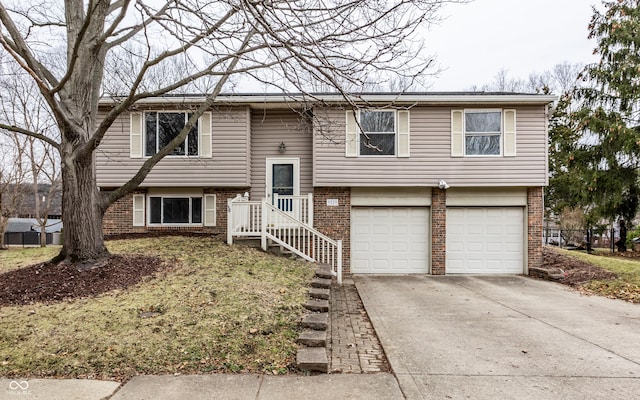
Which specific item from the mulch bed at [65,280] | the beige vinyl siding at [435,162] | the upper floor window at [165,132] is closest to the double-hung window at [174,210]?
the upper floor window at [165,132]

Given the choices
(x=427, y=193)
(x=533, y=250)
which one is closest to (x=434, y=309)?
(x=427, y=193)

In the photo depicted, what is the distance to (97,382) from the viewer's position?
363 cm

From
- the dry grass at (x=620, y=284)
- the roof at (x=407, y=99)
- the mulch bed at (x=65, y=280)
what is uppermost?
the roof at (x=407, y=99)

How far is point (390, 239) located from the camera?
37.8ft

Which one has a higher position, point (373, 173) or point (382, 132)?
point (382, 132)

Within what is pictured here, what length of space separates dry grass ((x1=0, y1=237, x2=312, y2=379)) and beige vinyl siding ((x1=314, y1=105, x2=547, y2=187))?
5022 millimetres

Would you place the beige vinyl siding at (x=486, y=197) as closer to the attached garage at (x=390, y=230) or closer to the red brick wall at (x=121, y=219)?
the attached garage at (x=390, y=230)

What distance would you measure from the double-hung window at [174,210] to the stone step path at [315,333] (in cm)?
574

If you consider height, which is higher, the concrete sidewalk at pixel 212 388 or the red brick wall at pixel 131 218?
the red brick wall at pixel 131 218

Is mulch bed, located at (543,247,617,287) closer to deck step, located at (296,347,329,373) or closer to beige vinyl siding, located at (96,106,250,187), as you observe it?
deck step, located at (296,347,329,373)

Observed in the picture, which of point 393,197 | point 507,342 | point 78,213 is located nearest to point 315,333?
point 507,342

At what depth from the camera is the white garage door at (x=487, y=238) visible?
37.6ft

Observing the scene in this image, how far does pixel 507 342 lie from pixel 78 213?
714 centimetres

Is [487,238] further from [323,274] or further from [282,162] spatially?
[282,162]
